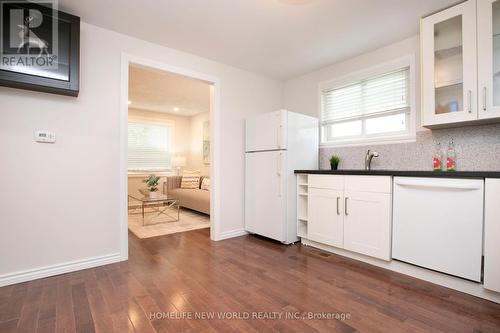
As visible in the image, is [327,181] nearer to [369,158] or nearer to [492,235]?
[369,158]

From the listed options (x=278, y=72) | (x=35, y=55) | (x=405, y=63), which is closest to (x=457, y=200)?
(x=405, y=63)

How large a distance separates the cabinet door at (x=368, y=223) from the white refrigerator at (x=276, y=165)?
75 cm

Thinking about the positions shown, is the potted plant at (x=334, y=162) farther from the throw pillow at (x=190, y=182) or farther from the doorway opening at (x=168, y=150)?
the throw pillow at (x=190, y=182)

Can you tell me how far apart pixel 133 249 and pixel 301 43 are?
10.4 feet

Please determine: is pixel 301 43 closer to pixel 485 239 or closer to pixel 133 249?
pixel 485 239

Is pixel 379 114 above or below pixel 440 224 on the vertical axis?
above

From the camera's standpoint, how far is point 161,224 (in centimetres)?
427

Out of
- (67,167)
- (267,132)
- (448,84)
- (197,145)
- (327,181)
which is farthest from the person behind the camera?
(197,145)

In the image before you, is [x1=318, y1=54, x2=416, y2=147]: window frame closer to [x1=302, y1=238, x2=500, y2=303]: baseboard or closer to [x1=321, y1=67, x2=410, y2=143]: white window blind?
[x1=321, y1=67, x2=410, y2=143]: white window blind

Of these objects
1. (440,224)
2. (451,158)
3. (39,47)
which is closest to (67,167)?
(39,47)

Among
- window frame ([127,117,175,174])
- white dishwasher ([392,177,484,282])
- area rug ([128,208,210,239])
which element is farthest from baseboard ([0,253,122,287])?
window frame ([127,117,175,174])

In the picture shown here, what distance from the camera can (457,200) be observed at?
193cm

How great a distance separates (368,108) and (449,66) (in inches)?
39.1

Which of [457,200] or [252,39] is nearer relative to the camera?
[457,200]
